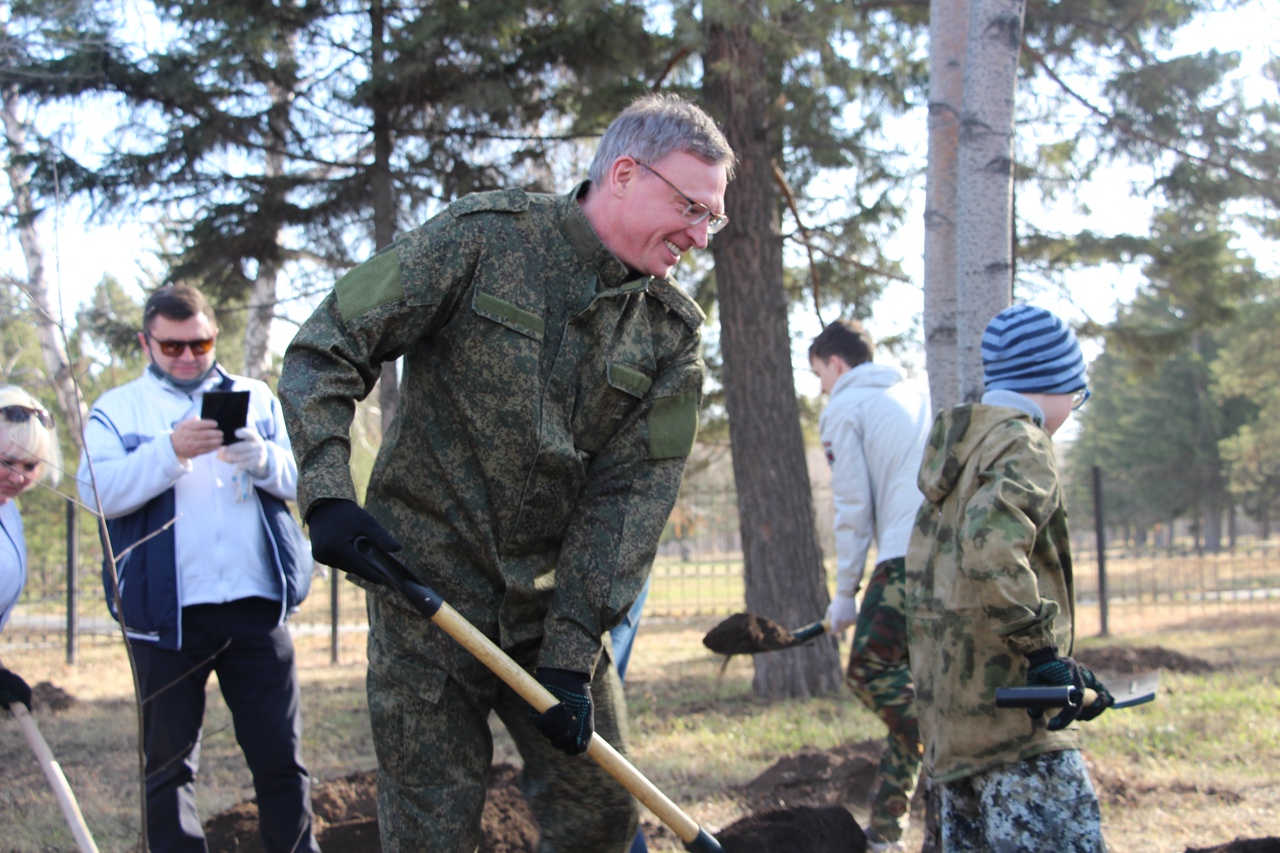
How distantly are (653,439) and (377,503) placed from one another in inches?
26.1

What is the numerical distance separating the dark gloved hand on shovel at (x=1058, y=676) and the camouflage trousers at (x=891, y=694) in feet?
5.00

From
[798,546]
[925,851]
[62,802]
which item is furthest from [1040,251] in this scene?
[62,802]

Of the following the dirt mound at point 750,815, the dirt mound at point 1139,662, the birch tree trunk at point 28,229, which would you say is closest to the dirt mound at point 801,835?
the dirt mound at point 750,815

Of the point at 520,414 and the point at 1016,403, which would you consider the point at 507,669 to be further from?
the point at 1016,403

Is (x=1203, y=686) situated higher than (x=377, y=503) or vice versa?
(x=377, y=503)

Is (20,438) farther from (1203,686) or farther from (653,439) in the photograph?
(1203,686)

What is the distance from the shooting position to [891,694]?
13.0 feet

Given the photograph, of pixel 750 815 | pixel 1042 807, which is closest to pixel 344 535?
pixel 1042 807

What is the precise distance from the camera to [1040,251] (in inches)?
372

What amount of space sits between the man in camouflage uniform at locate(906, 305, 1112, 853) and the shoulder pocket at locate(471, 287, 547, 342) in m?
1.10

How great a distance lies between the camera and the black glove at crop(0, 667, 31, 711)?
9.55 feet

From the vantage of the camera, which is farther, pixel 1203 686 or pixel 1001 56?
pixel 1203 686

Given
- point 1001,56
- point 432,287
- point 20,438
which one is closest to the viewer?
point 432,287

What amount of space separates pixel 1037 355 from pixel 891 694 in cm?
178
